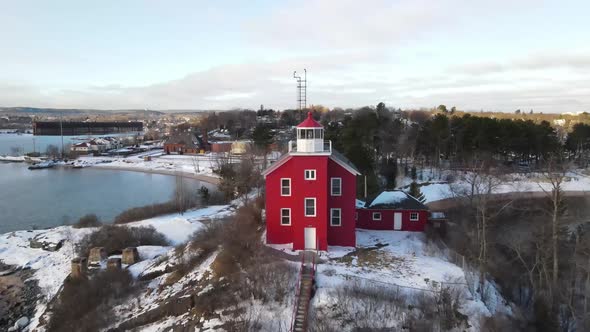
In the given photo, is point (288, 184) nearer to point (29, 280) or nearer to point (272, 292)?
point (272, 292)

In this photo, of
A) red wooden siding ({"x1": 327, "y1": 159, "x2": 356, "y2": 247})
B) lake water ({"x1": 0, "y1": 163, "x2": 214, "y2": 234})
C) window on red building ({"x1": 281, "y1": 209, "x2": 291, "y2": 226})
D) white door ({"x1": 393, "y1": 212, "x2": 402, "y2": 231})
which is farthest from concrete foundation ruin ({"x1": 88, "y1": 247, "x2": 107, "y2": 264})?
white door ({"x1": 393, "y1": 212, "x2": 402, "y2": 231})

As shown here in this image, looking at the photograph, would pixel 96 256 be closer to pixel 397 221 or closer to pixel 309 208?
pixel 309 208

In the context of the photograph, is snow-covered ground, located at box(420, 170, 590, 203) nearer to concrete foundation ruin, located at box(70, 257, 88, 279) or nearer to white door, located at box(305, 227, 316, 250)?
white door, located at box(305, 227, 316, 250)

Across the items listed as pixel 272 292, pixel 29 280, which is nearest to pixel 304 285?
pixel 272 292

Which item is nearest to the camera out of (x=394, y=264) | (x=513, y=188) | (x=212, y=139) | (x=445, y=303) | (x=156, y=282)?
(x=445, y=303)

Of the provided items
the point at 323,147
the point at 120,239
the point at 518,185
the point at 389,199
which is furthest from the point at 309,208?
the point at 518,185

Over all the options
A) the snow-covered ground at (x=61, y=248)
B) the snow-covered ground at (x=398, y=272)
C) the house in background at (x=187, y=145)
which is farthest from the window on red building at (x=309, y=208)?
the house in background at (x=187, y=145)

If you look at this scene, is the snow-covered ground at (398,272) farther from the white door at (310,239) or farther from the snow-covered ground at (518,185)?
the snow-covered ground at (518,185)
